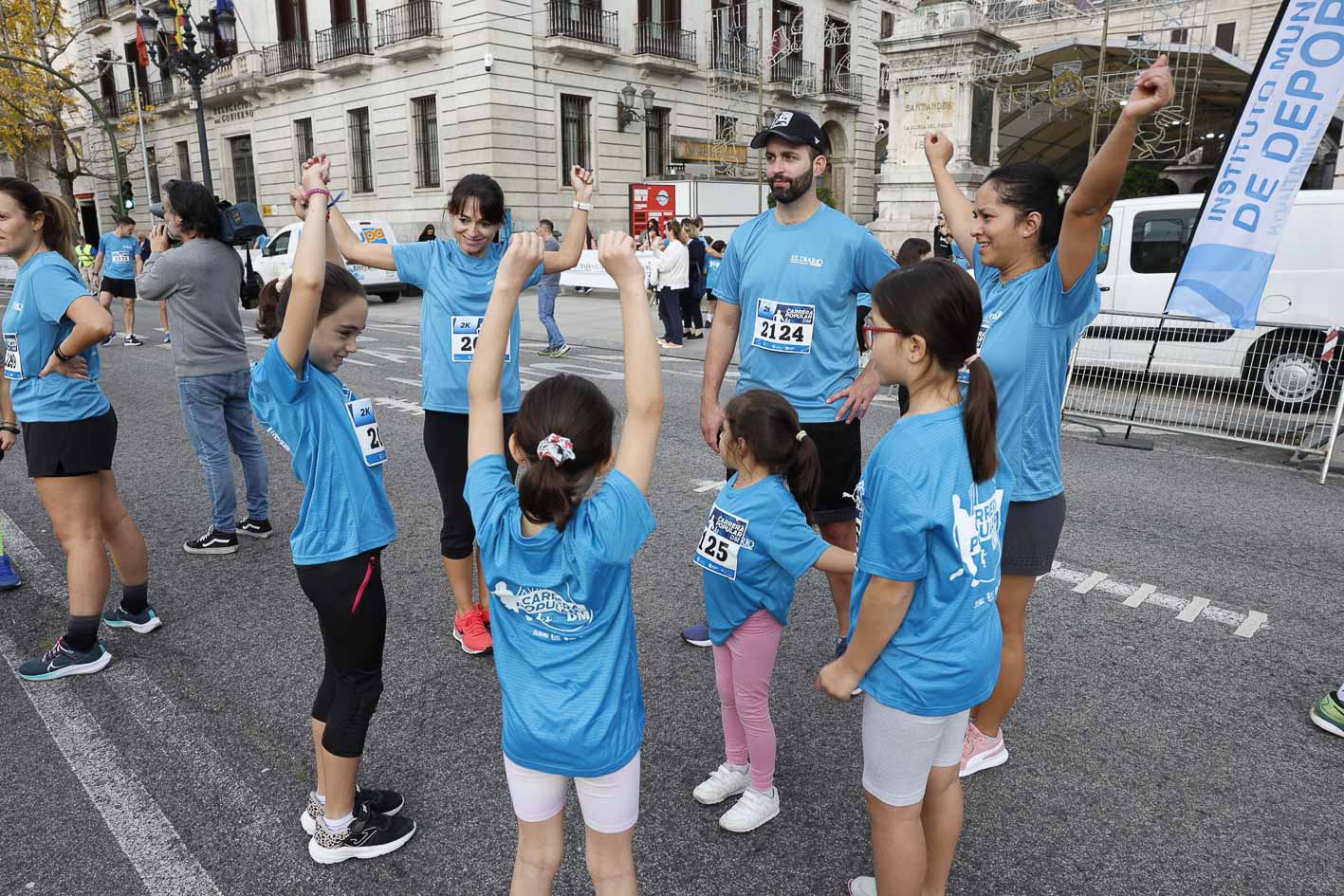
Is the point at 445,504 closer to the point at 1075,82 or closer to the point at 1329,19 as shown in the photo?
the point at 1329,19

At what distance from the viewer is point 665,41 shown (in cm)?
3034

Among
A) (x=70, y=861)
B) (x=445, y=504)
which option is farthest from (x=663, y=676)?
(x=70, y=861)

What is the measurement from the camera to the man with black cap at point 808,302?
135 inches

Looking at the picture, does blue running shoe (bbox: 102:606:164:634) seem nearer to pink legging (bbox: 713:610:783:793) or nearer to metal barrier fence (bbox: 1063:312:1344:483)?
pink legging (bbox: 713:610:783:793)

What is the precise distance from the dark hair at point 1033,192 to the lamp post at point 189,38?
1660 cm

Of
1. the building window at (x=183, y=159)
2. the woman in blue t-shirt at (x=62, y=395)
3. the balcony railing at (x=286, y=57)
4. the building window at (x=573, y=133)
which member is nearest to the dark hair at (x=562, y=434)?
the woman in blue t-shirt at (x=62, y=395)

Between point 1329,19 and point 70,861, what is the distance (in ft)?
24.5

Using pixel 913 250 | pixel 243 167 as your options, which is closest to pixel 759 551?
pixel 913 250

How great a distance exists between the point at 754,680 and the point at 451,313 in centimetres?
201

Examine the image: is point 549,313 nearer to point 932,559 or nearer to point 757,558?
point 757,558

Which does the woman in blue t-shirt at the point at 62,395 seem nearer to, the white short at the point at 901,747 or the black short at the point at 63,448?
the black short at the point at 63,448

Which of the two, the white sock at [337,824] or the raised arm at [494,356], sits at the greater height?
the raised arm at [494,356]

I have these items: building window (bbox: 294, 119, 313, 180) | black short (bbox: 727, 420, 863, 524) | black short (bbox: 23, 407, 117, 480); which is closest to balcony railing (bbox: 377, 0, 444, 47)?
building window (bbox: 294, 119, 313, 180)

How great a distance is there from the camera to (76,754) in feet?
10.2
